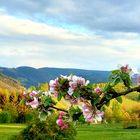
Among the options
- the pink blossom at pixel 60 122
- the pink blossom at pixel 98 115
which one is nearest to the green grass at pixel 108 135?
the pink blossom at pixel 60 122

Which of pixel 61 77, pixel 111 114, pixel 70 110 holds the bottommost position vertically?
pixel 111 114

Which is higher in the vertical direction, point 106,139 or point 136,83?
point 136,83

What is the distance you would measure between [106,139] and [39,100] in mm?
27385

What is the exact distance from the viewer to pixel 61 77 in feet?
14.5

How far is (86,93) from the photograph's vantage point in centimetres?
429

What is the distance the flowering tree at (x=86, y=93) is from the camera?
4141 millimetres

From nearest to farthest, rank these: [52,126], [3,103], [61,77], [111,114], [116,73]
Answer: [116,73] < [61,77] < [52,126] < [3,103] < [111,114]

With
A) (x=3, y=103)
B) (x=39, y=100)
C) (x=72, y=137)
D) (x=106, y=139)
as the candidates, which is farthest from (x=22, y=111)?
(x=39, y=100)

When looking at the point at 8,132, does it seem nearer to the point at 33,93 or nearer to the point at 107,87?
the point at 33,93

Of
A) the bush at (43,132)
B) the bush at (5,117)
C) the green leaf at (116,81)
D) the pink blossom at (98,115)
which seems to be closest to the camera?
the green leaf at (116,81)

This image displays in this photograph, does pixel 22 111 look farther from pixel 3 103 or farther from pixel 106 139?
pixel 106 139

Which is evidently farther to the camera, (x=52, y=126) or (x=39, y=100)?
(x=52, y=126)

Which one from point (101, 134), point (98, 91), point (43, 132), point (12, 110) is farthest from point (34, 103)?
point (12, 110)

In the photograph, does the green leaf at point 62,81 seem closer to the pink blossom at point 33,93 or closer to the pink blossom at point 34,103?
the pink blossom at point 34,103
